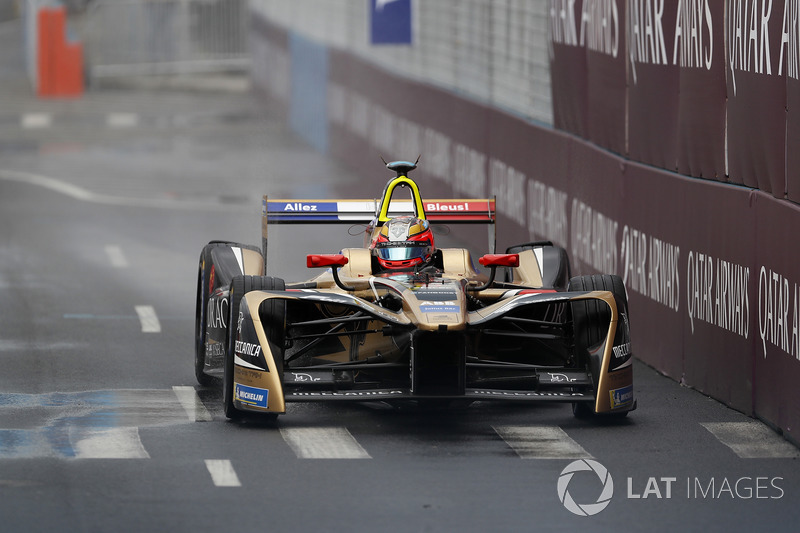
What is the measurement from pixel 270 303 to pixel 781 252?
10.7 feet

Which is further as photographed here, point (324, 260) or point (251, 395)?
point (324, 260)

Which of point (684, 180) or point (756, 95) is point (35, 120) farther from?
→ point (756, 95)

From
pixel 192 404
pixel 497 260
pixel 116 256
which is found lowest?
pixel 116 256

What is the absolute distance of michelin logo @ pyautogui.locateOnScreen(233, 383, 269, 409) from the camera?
11.3 meters

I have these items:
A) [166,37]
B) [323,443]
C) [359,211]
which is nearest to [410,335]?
[323,443]

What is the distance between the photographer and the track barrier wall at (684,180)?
11.7 m

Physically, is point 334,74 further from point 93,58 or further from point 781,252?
point 781,252

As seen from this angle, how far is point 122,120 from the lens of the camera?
3934 cm

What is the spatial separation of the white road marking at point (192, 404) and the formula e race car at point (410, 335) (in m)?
0.23

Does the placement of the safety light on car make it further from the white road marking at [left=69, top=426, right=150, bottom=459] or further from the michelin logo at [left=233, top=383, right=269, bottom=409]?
the white road marking at [left=69, top=426, right=150, bottom=459]

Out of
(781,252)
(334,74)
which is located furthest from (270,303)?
(334,74)

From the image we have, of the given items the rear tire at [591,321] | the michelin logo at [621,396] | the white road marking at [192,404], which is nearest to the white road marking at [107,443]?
the white road marking at [192,404]

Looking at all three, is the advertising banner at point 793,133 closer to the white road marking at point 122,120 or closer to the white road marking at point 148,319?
the white road marking at point 148,319

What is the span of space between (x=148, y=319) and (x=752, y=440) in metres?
6.85
